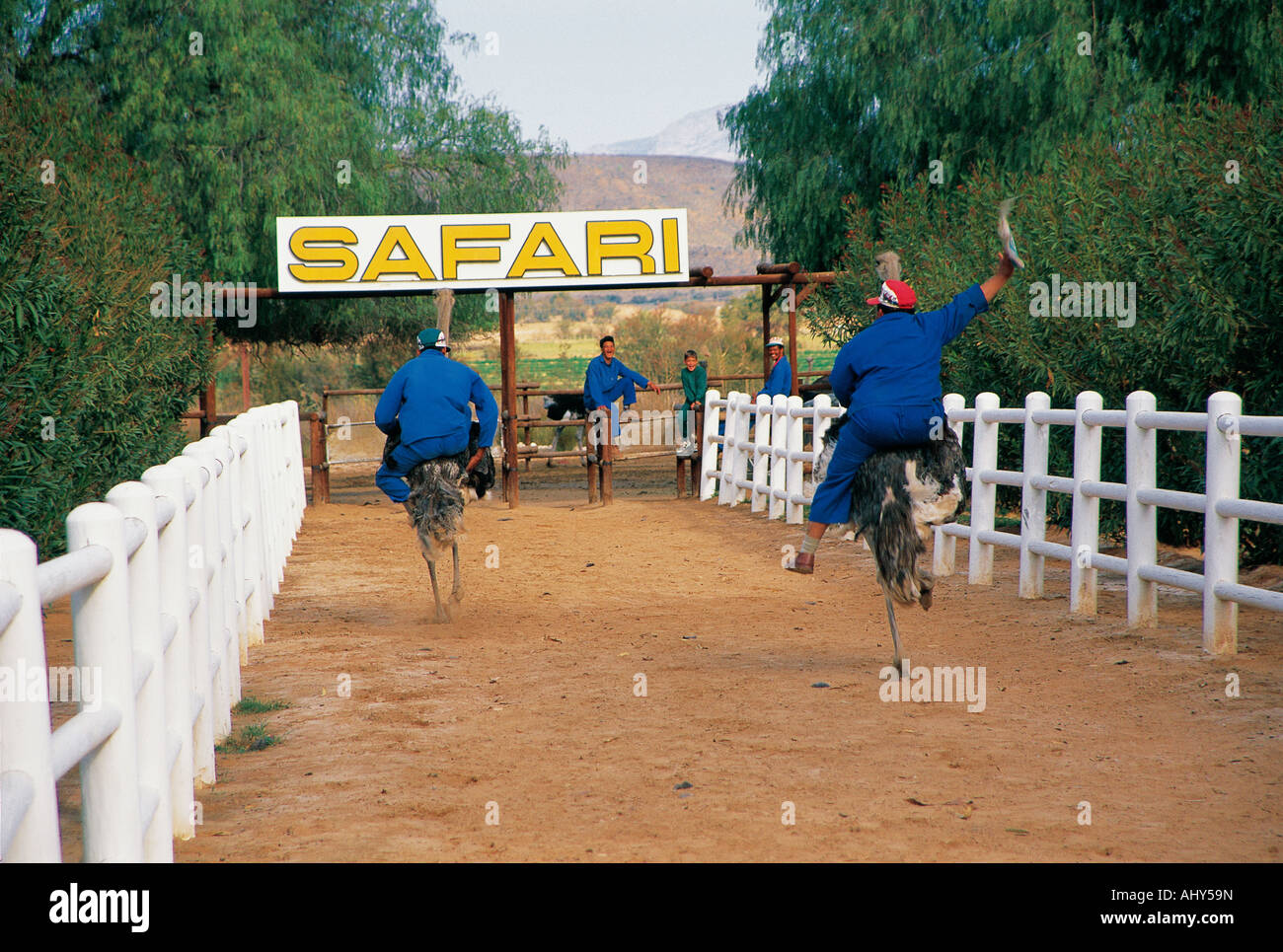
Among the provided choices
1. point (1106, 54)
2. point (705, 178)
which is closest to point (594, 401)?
point (1106, 54)

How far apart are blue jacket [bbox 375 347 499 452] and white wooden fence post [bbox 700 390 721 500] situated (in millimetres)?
10021

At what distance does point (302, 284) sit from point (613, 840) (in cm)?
1434

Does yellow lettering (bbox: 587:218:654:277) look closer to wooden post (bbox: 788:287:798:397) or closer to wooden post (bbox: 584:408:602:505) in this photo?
wooden post (bbox: 584:408:602:505)

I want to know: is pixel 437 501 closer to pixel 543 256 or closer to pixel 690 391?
pixel 543 256

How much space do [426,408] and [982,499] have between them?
4.59m

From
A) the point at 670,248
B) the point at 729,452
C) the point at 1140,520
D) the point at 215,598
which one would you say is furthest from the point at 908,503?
the point at 670,248

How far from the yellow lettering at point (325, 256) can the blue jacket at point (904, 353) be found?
1184 centimetres

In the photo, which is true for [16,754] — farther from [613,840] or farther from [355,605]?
[355,605]

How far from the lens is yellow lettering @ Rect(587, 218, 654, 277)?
18.0m

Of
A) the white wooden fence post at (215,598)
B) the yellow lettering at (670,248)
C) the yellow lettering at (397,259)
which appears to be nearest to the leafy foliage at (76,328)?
the yellow lettering at (397,259)

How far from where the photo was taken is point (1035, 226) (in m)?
14.6

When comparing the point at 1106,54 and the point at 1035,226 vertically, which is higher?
the point at 1106,54

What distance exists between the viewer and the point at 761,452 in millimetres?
16969

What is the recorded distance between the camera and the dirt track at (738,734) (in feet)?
15.1
